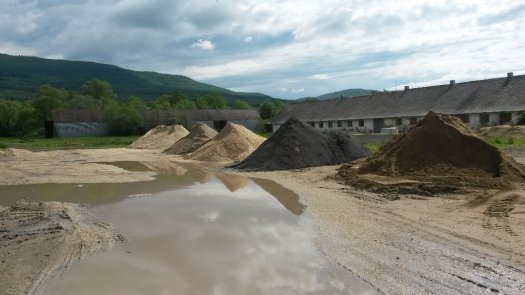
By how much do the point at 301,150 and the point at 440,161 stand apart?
31.4ft

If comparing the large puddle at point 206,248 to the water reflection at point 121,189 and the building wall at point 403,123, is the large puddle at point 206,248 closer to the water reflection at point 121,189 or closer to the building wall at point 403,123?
the water reflection at point 121,189

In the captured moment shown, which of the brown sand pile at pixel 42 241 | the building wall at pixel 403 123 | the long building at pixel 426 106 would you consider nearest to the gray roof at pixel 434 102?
the long building at pixel 426 106

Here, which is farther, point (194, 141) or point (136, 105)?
point (136, 105)

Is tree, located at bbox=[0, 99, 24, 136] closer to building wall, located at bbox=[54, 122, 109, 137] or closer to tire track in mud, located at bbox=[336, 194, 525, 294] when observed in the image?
building wall, located at bbox=[54, 122, 109, 137]

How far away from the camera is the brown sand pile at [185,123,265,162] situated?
103 ft

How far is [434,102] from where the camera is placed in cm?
4844

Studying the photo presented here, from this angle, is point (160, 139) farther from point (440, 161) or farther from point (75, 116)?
point (440, 161)

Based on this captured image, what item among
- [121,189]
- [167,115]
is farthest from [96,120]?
[121,189]

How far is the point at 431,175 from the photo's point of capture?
51.8ft

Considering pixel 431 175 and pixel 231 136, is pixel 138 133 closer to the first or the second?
pixel 231 136

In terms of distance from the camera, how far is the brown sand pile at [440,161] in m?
14.9

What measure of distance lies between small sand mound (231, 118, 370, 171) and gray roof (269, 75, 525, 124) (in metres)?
22.2

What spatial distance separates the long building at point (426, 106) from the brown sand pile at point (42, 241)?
36.9 metres

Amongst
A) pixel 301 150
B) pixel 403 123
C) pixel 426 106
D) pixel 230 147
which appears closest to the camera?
pixel 301 150
